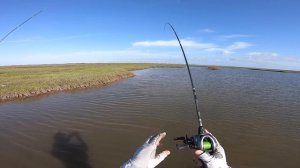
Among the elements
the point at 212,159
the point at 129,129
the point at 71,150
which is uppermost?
the point at 212,159

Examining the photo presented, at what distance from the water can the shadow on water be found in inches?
1.4

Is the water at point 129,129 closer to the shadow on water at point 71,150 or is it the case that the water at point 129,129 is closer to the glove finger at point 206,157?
the shadow on water at point 71,150

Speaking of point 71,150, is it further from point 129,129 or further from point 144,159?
point 144,159

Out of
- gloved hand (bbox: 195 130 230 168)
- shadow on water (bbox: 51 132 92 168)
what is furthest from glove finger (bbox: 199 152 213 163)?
shadow on water (bbox: 51 132 92 168)

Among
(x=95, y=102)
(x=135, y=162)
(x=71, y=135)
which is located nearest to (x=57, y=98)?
(x=95, y=102)

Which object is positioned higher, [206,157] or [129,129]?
[206,157]

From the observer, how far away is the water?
9.52 meters

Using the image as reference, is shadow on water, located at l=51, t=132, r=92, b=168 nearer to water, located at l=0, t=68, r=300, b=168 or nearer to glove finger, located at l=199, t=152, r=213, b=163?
water, located at l=0, t=68, r=300, b=168

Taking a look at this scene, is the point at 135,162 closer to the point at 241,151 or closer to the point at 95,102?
the point at 241,151

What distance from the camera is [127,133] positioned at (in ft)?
40.6

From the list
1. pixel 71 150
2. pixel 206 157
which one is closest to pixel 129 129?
pixel 71 150

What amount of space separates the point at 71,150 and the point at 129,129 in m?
3.51

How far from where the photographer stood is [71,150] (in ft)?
33.8

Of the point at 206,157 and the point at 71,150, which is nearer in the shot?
the point at 206,157
